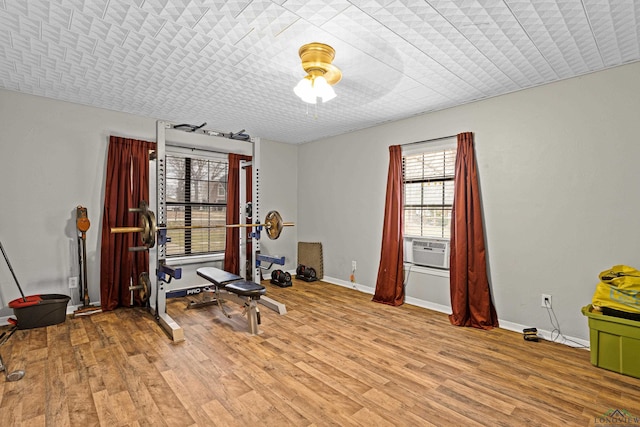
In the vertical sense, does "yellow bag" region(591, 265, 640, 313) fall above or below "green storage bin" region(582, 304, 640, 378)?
above

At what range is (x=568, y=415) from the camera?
1.86 m

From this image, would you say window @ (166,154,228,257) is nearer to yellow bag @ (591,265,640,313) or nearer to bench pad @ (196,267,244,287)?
bench pad @ (196,267,244,287)

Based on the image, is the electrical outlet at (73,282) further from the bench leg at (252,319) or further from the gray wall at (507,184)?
the bench leg at (252,319)

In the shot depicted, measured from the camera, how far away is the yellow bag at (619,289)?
230cm

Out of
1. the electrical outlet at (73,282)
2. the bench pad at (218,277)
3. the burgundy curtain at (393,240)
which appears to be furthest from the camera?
the burgundy curtain at (393,240)

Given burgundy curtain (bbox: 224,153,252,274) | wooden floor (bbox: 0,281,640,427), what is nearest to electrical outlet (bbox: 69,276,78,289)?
wooden floor (bbox: 0,281,640,427)

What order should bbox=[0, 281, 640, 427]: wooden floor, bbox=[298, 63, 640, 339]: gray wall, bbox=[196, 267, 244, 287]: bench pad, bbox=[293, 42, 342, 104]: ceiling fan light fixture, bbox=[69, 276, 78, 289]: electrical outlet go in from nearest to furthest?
bbox=[0, 281, 640, 427]: wooden floor < bbox=[293, 42, 342, 104]: ceiling fan light fixture < bbox=[298, 63, 640, 339]: gray wall < bbox=[196, 267, 244, 287]: bench pad < bbox=[69, 276, 78, 289]: electrical outlet

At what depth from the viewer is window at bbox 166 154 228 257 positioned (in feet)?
14.8

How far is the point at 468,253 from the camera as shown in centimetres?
339

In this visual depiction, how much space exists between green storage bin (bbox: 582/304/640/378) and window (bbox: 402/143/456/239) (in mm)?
1615

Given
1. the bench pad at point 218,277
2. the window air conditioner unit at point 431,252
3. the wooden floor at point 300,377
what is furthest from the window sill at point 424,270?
the bench pad at point 218,277

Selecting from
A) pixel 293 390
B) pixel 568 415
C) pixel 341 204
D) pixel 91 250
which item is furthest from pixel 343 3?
pixel 91 250

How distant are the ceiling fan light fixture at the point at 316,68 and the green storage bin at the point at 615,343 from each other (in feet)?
9.16

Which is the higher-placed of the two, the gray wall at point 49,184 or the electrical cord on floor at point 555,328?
the gray wall at point 49,184
